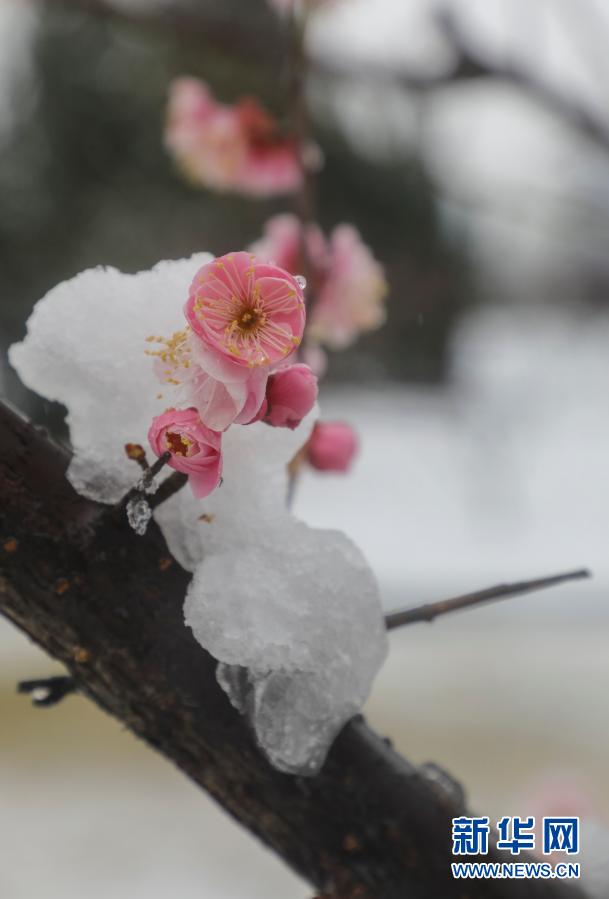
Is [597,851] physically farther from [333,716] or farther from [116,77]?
[116,77]

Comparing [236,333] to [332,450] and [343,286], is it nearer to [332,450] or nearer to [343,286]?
[332,450]

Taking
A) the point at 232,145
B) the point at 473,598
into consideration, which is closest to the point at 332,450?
the point at 473,598

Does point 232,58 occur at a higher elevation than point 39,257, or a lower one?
lower

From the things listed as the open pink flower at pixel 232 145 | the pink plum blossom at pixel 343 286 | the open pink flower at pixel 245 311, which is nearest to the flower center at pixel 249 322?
the open pink flower at pixel 245 311

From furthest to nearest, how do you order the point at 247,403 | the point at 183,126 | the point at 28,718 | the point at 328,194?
the point at 328,194 → the point at 28,718 → the point at 183,126 → the point at 247,403

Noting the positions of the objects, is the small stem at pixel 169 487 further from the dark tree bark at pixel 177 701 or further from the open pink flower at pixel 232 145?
the open pink flower at pixel 232 145

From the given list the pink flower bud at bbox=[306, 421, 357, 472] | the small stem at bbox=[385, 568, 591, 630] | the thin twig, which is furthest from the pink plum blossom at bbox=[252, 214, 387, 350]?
the small stem at bbox=[385, 568, 591, 630]

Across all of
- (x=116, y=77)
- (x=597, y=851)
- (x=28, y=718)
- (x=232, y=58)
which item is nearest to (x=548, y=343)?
(x=116, y=77)

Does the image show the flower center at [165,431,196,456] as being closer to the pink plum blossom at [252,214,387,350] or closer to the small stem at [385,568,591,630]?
the small stem at [385,568,591,630]
